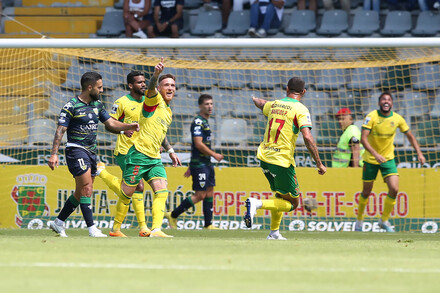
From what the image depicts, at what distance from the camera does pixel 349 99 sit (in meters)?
16.1

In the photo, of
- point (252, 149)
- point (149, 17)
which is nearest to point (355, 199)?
point (252, 149)

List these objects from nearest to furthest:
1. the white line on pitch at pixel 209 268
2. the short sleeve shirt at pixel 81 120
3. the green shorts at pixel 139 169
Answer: the white line on pitch at pixel 209 268 < the short sleeve shirt at pixel 81 120 < the green shorts at pixel 139 169

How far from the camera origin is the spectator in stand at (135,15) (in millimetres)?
19359

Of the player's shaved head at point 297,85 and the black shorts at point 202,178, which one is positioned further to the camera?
the black shorts at point 202,178

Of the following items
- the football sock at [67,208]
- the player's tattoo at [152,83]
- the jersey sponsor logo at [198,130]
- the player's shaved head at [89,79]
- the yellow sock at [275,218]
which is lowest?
the yellow sock at [275,218]

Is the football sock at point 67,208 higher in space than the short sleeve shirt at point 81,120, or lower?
lower

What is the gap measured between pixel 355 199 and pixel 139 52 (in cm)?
541

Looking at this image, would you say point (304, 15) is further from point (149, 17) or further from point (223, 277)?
point (223, 277)

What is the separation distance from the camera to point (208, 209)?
13.5 meters

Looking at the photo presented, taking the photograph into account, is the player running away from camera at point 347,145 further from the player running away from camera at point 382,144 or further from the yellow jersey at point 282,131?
the yellow jersey at point 282,131

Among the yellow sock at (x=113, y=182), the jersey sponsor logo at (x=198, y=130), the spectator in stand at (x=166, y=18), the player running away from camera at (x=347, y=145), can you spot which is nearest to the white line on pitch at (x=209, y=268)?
the yellow sock at (x=113, y=182)

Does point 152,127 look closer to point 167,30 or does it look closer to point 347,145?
point 347,145

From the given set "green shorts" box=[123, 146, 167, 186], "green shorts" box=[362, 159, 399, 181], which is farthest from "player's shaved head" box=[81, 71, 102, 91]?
"green shorts" box=[362, 159, 399, 181]

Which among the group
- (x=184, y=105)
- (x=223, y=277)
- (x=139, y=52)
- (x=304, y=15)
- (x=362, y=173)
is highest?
(x=304, y=15)
